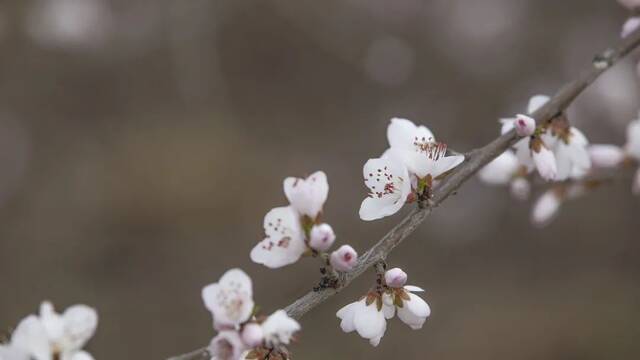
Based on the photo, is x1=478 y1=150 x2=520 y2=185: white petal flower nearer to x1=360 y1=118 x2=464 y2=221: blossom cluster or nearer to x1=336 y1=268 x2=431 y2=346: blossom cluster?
x1=360 y1=118 x2=464 y2=221: blossom cluster

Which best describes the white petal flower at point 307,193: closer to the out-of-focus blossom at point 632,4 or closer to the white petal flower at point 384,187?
the white petal flower at point 384,187

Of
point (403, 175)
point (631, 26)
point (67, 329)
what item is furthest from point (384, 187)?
point (631, 26)

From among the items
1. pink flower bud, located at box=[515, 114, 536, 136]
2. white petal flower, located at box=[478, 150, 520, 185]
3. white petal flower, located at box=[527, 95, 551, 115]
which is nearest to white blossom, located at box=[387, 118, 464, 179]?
pink flower bud, located at box=[515, 114, 536, 136]

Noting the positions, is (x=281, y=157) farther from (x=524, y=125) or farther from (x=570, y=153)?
(x=524, y=125)

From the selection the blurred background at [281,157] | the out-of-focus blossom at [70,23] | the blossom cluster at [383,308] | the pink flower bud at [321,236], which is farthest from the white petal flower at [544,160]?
the out-of-focus blossom at [70,23]

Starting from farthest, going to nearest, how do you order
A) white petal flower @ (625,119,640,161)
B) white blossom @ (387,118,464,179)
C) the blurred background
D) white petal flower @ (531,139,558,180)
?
the blurred background, white petal flower @ (625,119,640,161), white petal flower @ (531,139,558,180), white blossom @ (387,118,464,179)

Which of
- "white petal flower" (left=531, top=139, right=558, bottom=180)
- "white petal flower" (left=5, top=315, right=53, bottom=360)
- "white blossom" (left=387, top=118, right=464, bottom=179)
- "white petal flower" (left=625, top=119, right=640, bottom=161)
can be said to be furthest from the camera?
"white petal flower" (left=625, top=119, right=640, bottom=161)
